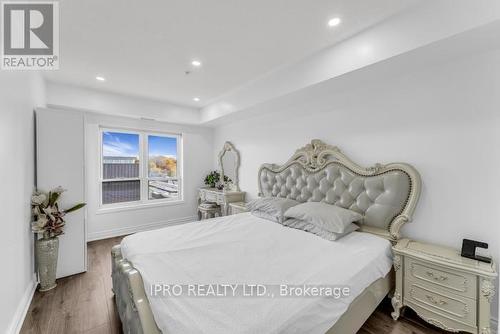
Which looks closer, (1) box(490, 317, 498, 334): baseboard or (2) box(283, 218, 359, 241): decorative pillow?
(1) box(490, 317, 498, 334): baseboard

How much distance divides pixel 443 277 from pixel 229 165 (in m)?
3.76

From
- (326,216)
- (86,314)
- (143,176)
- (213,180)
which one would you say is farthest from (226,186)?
(86,314)

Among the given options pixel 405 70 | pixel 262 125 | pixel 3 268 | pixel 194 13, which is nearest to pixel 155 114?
pixel 262 125

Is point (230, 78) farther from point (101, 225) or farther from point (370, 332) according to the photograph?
point (101, 225)

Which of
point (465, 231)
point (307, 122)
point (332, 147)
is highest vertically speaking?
point (307, 122)

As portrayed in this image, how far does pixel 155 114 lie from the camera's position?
166 inches

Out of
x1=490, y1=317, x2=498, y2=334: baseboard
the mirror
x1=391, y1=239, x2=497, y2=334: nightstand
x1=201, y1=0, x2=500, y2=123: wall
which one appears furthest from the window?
x1=490, y1=317, x2=498, y2=334: baseboard

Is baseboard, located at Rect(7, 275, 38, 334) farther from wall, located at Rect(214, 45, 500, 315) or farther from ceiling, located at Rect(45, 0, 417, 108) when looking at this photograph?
wall, located at Rect(214, 45, 500, 315)

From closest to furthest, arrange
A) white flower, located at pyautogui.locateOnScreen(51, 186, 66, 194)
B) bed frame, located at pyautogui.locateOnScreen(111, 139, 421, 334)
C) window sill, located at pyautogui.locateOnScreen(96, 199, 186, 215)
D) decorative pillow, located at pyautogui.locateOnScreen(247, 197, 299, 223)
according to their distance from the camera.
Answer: bed frame, located at pyautogui.locateOnScreen(111, 139, 421, 334) < white flower, located at pyautogui.locateOnScreen(51, 186, 66, 194) < decorative pillow, located at pyautogui.locateOnScreen(247, 197, 299, 223) < window sill, located at pyautogui.locateOnScreen(96, 199, 186, 215)

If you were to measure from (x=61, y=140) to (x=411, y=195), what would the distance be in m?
4.03

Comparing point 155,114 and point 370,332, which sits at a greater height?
point 155,114

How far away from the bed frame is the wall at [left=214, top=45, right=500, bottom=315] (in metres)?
0.17

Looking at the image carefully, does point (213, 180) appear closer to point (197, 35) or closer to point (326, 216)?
point (326, 216)

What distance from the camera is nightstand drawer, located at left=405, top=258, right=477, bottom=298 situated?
5.38 feet
